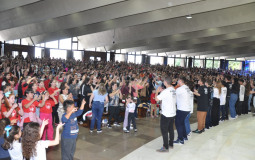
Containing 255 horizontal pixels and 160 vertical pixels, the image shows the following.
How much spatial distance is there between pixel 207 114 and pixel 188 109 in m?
1.91

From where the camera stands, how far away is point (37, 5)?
16.8 metres

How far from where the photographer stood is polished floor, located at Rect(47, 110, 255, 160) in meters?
5.38

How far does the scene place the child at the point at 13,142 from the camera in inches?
137

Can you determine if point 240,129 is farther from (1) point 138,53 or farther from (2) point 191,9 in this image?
(1) point 138,53

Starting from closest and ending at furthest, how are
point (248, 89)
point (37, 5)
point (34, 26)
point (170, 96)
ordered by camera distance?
1. point (170, 96)
2. point (248, 89)
3. point (37, 5)
4. point (34, 26)

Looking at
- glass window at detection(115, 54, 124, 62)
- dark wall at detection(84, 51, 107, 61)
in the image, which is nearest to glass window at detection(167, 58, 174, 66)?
glass window at detection(115, 54, 124, 62)

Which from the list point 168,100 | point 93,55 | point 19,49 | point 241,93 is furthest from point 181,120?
point 93,55

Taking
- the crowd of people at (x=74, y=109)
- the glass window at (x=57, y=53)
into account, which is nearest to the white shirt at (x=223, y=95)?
the crowd of people at (x=74, y=109)

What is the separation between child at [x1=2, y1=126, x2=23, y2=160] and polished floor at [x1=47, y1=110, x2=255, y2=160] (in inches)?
80.1

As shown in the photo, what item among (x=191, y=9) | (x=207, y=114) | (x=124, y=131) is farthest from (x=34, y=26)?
(x=207, y=114)

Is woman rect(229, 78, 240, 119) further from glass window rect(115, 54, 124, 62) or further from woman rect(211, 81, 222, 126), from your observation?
glass window rect(115, 54, 124, 62)

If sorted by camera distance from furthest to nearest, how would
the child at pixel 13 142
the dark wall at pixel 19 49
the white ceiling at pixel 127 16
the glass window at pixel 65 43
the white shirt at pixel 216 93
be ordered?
the glass window at pixel 65 43, the dark wall at pixel 19 49, the white ceiling at pixel 127 16, the white shirt at pixel 216 93, the child at pixel 13 142

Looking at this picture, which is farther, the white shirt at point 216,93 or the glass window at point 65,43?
the glass window at point 65,43

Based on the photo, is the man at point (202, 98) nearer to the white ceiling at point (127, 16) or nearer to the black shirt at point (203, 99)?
the black shirt at point (203, 99)
